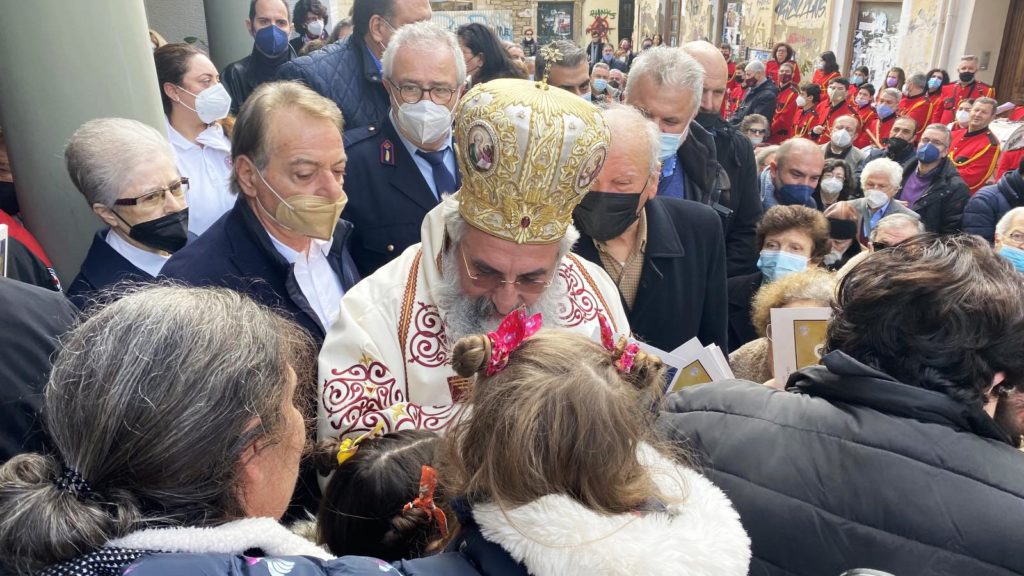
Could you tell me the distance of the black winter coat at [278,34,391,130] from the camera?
13.8 feet

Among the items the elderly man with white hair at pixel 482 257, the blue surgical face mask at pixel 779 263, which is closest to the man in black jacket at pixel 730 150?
the blue surgical face mask at pixel 779 263

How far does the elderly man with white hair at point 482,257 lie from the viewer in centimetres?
204

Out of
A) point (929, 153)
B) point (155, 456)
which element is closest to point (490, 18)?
point (929, 153)

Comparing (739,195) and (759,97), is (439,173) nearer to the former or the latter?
(739,195)

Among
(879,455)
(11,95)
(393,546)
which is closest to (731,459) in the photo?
(879,455)

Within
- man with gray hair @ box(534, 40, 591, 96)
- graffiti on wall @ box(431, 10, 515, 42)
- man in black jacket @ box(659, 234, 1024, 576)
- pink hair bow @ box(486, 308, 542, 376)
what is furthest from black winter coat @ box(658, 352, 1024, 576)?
graffiti on wall @ box(431, 10, 515, 42)

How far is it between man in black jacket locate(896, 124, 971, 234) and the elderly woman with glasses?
21.0 feet

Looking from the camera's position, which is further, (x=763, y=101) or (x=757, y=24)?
(x=757, y=24)

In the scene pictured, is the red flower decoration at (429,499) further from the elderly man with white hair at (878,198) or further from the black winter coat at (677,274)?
the elderly man with white hair at (878,198)

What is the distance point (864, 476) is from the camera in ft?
4.74

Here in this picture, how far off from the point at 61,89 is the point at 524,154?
6.45ft

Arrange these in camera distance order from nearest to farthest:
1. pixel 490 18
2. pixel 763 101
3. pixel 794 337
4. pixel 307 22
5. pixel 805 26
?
pixel 794 337
pixel 307 22
pixel 763 101
pixel 805 26
pixel 490 18

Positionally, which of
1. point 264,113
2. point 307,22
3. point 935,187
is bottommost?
point 935,187

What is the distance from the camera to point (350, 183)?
10.6 feet
